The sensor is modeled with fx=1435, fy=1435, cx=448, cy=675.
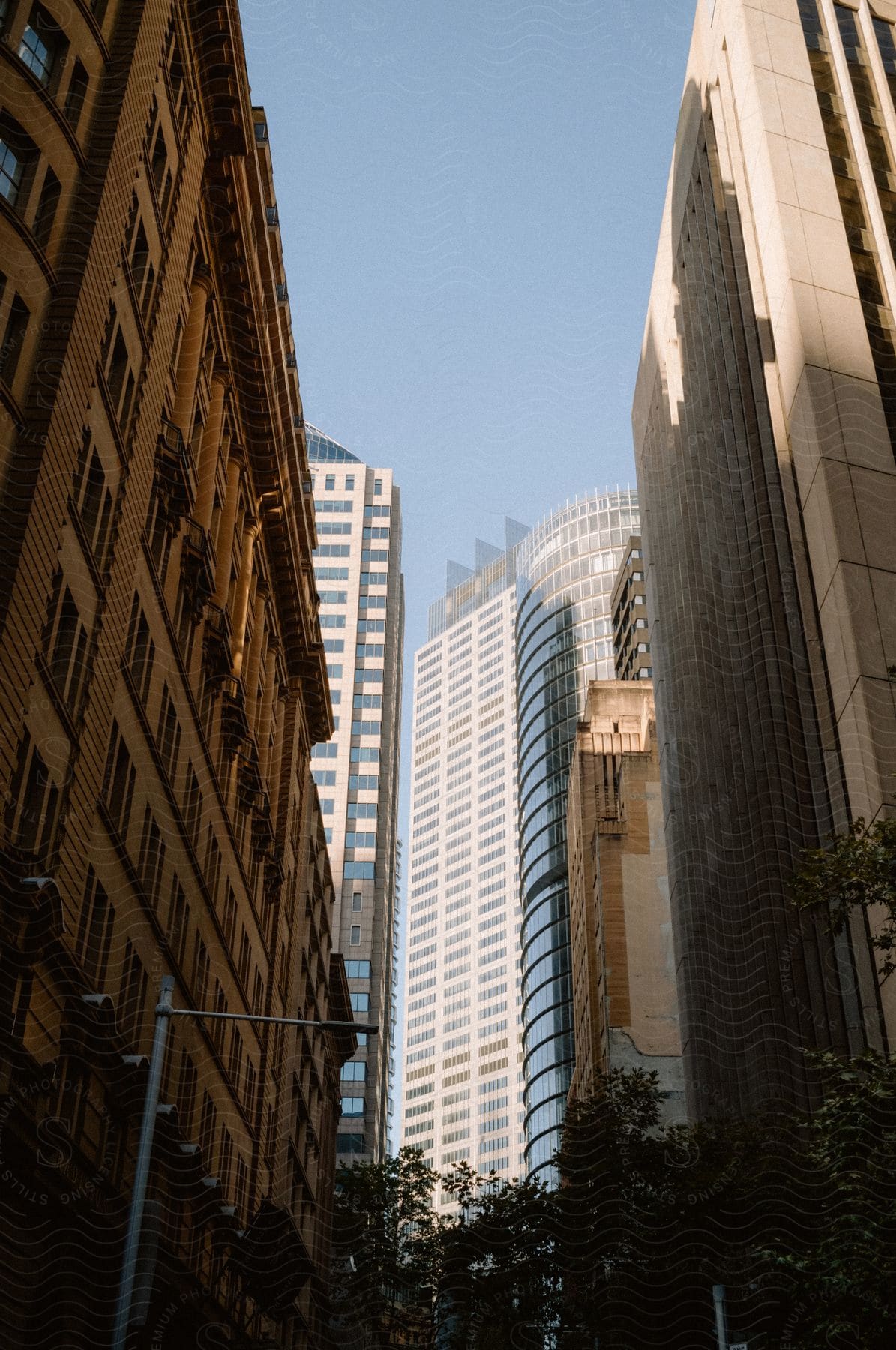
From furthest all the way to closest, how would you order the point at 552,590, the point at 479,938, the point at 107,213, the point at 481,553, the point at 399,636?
the point at 481,553 → the point at 479,938 → the point at 399,636 → the point at 552,590 → the point at 107,213

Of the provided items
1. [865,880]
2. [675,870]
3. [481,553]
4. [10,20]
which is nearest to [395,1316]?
[675,870]

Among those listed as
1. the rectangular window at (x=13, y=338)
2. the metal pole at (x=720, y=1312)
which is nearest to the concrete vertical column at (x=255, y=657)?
the rectangular window at (x=13, y=338)

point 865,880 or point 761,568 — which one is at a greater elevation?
point 761,568

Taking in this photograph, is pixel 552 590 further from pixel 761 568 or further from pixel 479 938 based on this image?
pixel 761 568

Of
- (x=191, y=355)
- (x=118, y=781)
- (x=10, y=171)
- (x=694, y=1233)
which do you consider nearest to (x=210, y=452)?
(x=191, y=355)

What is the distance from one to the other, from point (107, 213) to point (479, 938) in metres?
105

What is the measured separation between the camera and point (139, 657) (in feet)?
50.4

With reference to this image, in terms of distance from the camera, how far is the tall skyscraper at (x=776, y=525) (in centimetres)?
1558

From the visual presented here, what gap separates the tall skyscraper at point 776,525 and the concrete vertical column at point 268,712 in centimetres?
694

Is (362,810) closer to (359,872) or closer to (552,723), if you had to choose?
(359,872)

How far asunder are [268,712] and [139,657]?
33.6 ft

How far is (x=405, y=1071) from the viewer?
4665 inches

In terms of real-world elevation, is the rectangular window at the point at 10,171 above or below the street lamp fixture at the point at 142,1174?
above

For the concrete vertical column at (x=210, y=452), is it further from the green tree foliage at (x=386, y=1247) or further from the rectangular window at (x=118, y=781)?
the green tree foliage at (x=386, y=1247)
